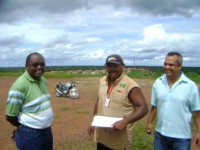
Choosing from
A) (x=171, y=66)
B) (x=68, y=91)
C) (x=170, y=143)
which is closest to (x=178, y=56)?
(x=171, y=66)

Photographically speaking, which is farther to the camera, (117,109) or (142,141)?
(142,141)

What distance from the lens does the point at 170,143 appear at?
3865 mm

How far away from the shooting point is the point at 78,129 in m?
9.10

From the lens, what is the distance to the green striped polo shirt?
3.53 metres

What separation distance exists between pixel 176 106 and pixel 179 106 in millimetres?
31

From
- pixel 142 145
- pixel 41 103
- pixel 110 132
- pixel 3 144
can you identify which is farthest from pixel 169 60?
pixel 3 144

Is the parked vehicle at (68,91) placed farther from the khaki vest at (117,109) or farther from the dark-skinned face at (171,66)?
the dark-skinned face at (171,66)

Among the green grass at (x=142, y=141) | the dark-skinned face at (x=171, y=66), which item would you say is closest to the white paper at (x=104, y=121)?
the dark-skinned face at (x=171, y=66)

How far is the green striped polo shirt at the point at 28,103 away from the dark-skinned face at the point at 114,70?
29.6 inches

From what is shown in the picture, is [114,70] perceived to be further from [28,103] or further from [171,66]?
[28,103]

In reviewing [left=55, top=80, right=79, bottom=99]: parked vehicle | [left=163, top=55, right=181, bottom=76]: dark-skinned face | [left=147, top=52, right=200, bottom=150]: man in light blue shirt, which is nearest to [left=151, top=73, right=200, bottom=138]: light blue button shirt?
[left=147, top=52, right=200, bottom=150]: man in light blue shirt

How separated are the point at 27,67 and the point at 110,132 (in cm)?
110

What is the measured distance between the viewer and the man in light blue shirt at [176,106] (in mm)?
3762

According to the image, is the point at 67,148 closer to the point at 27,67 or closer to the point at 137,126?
the point at 137,126
